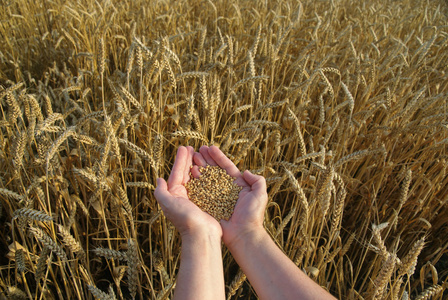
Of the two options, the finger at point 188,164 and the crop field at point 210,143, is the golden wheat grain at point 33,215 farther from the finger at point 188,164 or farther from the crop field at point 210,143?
the finger at point 188,164

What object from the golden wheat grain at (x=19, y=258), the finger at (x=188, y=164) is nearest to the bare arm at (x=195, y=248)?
the finger at (x=188, y=164)

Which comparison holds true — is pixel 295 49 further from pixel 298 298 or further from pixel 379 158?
pixel 298 298

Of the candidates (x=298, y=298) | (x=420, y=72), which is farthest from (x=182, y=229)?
(x=420, y=72)

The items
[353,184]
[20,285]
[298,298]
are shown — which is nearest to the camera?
[298,298]

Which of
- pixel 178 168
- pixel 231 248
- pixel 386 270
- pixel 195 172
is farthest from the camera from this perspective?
pixel 195 172

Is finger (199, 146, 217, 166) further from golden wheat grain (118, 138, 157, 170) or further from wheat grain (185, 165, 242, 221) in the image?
golden wheat grain (118, 138, 157, 170)

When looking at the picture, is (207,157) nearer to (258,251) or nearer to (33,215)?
(258,251)

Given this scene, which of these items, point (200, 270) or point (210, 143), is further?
point (210, 143)

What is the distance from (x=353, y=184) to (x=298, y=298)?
38.9 inches

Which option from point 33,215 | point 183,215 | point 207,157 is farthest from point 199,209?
point 33,215

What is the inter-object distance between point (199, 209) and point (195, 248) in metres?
0.17

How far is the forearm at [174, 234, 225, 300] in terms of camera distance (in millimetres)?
860

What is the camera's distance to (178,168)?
4.08 feet

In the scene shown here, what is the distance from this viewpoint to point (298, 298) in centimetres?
91
